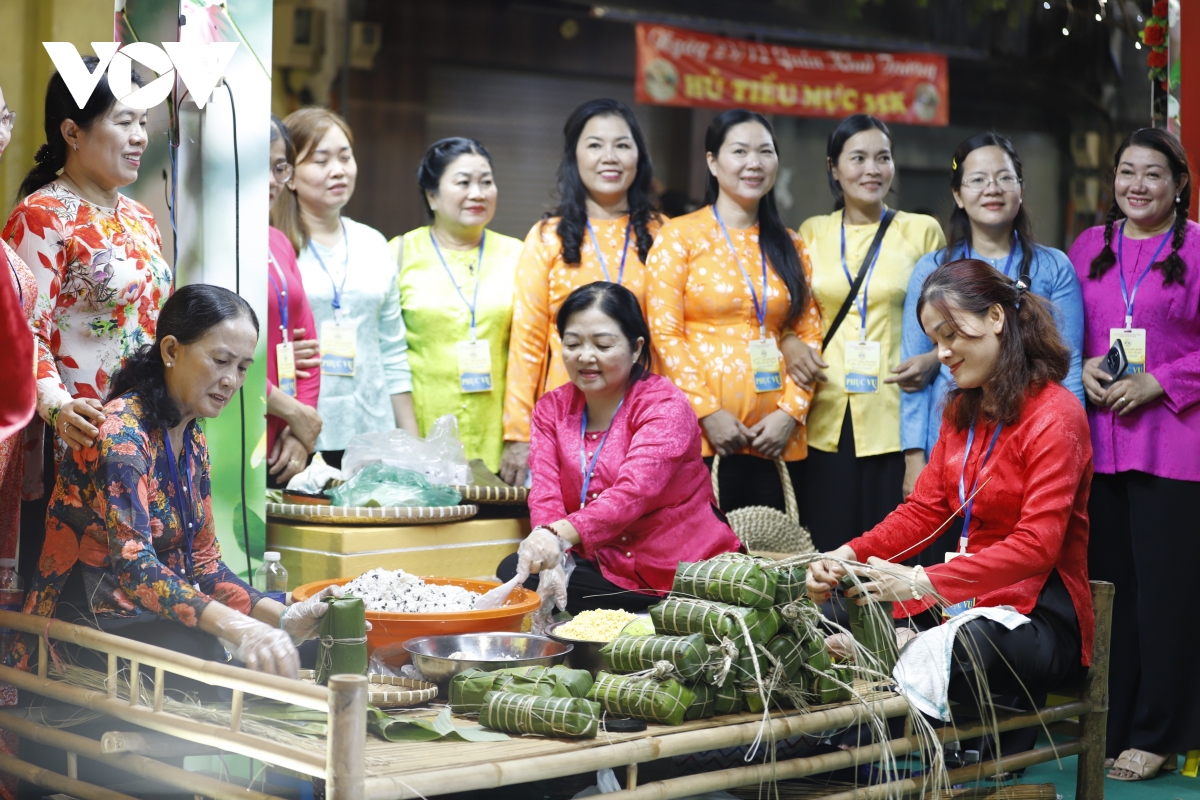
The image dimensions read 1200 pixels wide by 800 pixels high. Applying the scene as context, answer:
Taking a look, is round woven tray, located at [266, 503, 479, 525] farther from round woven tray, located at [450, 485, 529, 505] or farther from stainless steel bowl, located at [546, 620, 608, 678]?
stainless steel bowl, located at [546, 620, 608, 678]

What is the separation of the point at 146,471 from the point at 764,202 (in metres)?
2.28

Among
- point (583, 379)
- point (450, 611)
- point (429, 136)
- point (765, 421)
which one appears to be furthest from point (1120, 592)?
point (429, 136)

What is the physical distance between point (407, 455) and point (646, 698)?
1.70 meters

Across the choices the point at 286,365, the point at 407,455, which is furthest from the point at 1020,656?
the point at 286,365

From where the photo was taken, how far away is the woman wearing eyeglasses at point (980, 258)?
3.56 m

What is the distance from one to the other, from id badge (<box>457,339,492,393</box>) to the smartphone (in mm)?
1829

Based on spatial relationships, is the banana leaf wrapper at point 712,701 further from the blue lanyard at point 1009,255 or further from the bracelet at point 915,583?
the blue lanyard at point 1009,255

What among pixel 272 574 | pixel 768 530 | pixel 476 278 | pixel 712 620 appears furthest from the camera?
pixel 476 278

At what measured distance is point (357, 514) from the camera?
345 cm

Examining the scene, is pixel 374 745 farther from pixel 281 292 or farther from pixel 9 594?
pixel 281 292

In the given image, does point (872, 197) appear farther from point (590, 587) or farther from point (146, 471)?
point (146, 471)

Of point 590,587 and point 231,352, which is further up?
point 231,352

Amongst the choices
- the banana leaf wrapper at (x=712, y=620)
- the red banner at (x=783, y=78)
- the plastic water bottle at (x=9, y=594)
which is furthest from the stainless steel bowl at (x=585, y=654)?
the red banner at (x=783, y=78)

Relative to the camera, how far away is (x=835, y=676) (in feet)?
7.72
